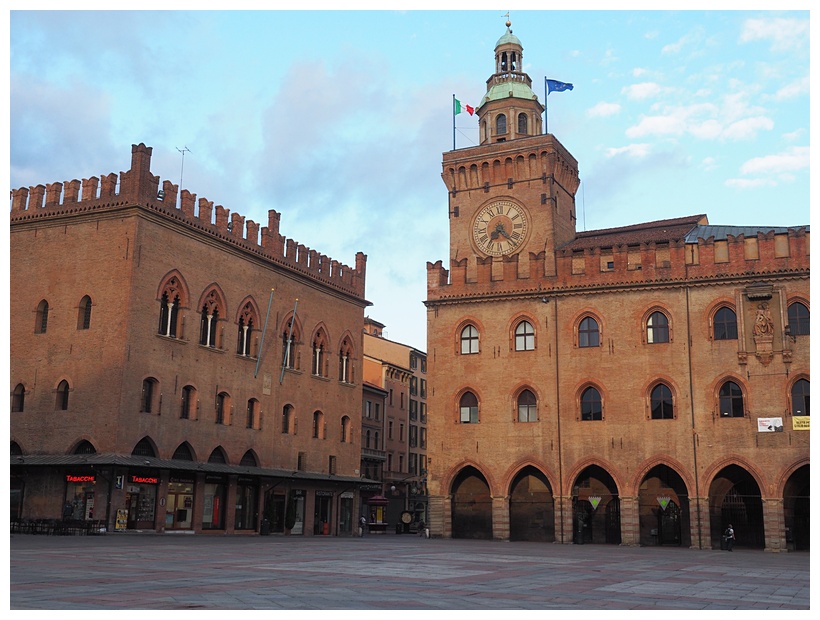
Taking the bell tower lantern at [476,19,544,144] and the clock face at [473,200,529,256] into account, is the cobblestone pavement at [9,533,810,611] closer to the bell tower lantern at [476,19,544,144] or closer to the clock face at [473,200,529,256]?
the clock face at [473,200,529,256]

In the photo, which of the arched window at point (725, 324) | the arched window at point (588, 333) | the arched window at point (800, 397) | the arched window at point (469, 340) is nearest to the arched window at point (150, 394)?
the arched window at point (469, 340)

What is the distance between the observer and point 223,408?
4275 cm

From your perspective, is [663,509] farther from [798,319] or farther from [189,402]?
[189,402]

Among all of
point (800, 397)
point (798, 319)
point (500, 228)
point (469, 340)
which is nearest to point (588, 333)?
point (469, 340)

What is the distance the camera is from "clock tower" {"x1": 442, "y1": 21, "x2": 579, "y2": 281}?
45.2 m

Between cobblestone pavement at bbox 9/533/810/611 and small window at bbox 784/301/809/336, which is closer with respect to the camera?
cobblestone pavement at bbox 9/533/810/611

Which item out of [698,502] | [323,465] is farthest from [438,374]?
[698,502]

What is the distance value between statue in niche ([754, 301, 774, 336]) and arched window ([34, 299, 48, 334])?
3026 centimetres

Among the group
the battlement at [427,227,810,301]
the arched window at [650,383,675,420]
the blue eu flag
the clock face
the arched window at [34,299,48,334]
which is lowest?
the arched window at [650,383,675,420]

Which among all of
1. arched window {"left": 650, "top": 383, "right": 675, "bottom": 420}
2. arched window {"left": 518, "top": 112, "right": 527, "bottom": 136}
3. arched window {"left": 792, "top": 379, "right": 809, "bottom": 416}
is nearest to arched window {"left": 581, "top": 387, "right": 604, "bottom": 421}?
arched window {"left": 650, "top": 383, "right": 675, "bottom": 420}

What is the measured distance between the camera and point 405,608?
11.7 meters
